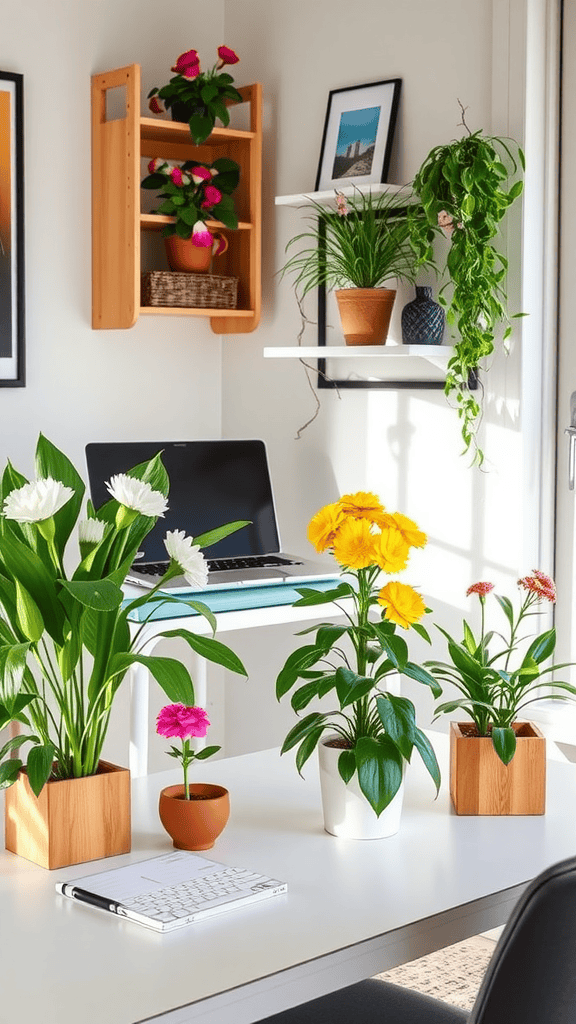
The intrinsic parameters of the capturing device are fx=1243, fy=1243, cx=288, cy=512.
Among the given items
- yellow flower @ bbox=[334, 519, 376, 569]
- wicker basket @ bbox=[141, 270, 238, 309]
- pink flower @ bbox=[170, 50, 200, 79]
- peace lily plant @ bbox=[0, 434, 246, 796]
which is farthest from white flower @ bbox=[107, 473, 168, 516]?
pink flower @ bbox=[170, 50, 200, 79]

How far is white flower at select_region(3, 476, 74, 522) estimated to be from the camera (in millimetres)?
1377

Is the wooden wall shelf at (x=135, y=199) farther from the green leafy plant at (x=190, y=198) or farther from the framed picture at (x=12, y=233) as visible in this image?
the framed picture at (x=12, y=233)

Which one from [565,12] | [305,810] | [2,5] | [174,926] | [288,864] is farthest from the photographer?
[2,5]

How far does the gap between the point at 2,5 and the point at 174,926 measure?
8.42 feet

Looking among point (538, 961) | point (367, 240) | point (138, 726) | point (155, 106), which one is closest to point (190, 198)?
point (155, 106)

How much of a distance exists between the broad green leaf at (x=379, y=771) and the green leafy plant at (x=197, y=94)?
209cm

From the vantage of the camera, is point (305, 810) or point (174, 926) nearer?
point (174, 926)

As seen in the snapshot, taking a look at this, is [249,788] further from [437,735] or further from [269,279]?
[269,279]

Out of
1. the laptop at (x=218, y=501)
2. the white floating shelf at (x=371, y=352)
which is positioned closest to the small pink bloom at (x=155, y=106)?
the white floating shelf at (x=371, y=352)

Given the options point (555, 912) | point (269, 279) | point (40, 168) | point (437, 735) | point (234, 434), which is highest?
point (40, 168)

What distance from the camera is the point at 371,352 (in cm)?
303

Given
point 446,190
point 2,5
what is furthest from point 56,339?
point 446,190

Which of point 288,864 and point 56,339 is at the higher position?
point 56,339

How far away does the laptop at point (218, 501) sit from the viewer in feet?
10.1
